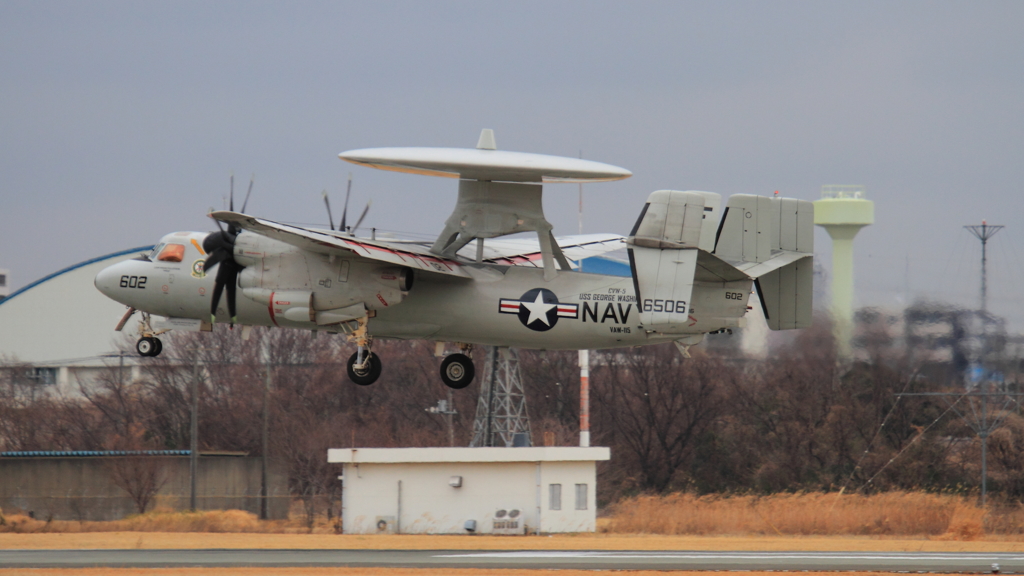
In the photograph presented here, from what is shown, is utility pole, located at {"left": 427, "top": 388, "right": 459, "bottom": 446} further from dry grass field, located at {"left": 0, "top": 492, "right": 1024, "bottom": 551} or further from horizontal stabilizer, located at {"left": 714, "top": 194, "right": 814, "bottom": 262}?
horizontal stabilizer, located at {"left": 714, "top": 194, "right": 814, "bottom": 262}

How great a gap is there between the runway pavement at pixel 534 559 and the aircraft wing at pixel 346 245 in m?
8.50

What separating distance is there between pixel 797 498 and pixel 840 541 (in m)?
8.58

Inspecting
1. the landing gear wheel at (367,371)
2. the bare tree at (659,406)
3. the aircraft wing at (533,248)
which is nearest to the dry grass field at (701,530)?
the bare tree at (659,406)

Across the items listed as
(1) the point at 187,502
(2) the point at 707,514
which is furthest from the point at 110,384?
(2) the point at 707,514

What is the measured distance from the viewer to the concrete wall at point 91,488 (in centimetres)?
5747

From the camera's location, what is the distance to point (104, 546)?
38.7 metres

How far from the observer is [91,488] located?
58500 mm

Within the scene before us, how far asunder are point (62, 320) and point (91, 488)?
28.3m

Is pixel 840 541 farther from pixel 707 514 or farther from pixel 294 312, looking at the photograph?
pixel 294 312

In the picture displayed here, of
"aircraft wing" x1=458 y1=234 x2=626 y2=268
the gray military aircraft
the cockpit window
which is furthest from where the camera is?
"aircraft wing" x1=458 y1=234 x2=626 y2=268

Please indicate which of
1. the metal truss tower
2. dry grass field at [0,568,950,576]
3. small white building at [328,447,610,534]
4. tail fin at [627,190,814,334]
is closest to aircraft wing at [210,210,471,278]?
tail fin at [627,190,814,334]

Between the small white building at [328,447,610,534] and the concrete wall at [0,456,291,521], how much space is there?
48.7ft

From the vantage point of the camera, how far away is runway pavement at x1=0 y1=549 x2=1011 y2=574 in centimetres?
3120

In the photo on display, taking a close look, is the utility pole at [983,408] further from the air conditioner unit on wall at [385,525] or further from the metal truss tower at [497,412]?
the air conditioner unit on wall at [385,525]
